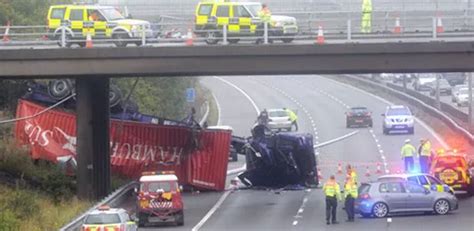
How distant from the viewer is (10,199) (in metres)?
39.5

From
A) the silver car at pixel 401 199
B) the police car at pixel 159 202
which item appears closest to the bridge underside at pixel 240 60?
the silver car at pixel 401 199

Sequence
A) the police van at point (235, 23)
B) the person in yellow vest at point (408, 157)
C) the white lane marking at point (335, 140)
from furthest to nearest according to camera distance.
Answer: the white lane marking at point (335, 140), the person in yellow vest at point (408, 157), the police van at point (235, 23)

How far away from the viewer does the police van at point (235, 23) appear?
4400cm

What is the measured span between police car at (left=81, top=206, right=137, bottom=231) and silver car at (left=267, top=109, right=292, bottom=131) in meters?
38.9

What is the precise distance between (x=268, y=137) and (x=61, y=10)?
9.37m

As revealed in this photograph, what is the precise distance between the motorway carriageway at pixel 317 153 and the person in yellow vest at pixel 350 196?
0.29 metres

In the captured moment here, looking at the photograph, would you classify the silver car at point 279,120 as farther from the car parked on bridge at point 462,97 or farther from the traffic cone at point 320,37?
the traffic cone at point 320,37

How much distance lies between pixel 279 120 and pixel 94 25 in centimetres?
2828

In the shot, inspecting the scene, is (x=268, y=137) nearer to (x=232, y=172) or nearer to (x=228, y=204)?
(x=228, y=204)

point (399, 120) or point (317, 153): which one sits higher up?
point (399, 120)

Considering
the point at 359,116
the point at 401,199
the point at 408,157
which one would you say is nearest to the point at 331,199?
the point at 401,199

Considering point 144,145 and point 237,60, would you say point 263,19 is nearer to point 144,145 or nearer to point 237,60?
point 237,60

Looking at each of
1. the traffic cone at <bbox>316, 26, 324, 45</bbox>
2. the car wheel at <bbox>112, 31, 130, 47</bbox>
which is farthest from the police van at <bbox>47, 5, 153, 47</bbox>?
the traffic cone at <bbox>316, 26, 324, 45</bbox>

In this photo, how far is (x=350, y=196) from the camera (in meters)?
38.8
